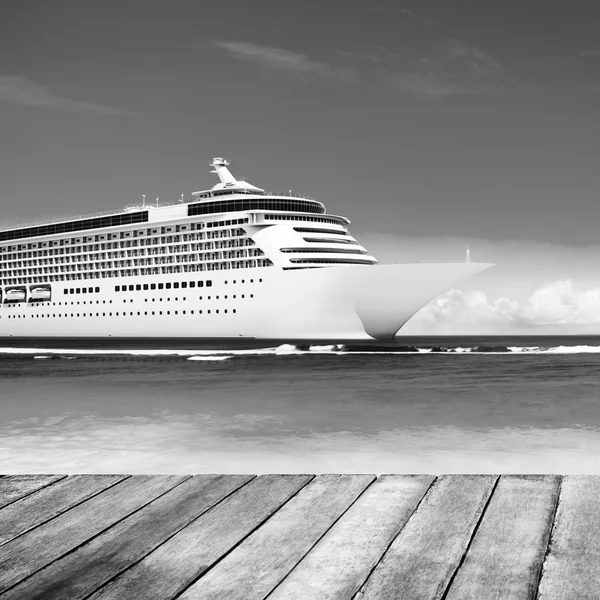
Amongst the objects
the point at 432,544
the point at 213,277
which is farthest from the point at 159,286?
the point at 432,544

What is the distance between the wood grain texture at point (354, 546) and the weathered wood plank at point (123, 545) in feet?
1.04

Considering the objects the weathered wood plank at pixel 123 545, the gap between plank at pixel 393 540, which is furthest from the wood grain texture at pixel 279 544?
the weathered wood plank at pixel 123 545

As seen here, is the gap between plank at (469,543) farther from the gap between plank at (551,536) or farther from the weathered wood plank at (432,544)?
the gap between plank at (551,536)

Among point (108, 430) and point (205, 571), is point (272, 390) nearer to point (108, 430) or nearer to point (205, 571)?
point (108, 430)

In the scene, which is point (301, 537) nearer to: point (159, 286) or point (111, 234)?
point (159, 286)

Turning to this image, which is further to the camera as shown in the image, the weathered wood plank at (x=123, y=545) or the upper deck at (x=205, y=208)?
the upper deck at (x=205, y=208)

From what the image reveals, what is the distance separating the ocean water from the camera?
328 inches

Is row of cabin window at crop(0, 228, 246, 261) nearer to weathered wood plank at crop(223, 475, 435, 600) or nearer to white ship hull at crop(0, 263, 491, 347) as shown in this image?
white ship hull at crop(0, 263, 491, 347)

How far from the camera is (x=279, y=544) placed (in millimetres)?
2414

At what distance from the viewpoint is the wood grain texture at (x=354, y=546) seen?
206 centimetres

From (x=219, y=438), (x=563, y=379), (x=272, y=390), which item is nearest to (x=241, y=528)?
(x=219, y=438)

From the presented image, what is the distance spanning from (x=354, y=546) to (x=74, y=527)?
1.05 m

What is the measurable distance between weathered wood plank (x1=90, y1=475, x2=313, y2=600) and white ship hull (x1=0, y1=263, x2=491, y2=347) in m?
45.0

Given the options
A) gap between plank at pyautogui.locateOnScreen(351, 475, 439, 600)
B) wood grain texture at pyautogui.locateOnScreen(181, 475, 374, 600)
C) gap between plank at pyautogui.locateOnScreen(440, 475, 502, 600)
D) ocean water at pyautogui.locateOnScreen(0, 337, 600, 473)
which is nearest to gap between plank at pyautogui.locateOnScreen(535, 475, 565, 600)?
gap between plank at pyautogui.locateOnScreen(440, 475, 502, 600)
